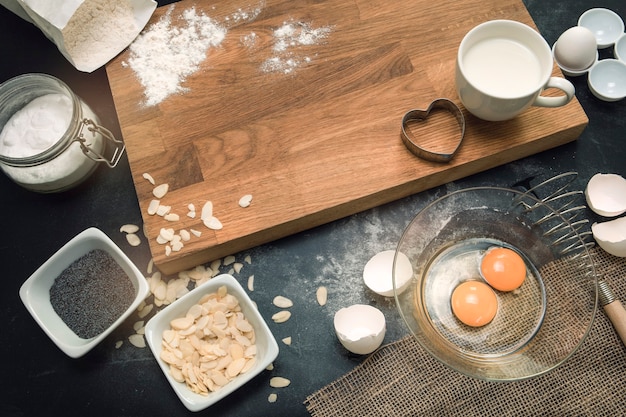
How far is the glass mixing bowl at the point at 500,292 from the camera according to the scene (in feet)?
5.14

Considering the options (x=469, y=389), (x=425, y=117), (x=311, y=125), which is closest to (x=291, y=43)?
(x=311, y=125)

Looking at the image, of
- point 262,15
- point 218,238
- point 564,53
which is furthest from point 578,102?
point 218,238

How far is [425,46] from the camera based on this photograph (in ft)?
5.75

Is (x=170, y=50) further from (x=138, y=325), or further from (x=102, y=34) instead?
(x=138, y=325)

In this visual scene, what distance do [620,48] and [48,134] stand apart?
1.59m

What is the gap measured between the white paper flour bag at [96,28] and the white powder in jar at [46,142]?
128mm

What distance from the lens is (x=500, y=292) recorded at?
64.9 inches

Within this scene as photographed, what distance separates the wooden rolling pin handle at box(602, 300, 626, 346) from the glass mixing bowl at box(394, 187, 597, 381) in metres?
0.08

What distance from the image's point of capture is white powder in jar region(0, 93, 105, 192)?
1.68m

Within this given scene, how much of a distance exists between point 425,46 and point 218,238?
2.46ft

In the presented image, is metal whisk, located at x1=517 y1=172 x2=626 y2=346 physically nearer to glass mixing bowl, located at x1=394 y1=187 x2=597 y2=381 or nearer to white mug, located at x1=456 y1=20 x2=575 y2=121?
glass mixing bowl, located at x1=394 y1=187 x2=597 y2=381

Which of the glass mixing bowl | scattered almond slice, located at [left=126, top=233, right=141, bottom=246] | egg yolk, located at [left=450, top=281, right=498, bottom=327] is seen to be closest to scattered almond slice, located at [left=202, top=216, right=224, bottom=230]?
scattered almond slice, located at [left=126, top=233, right=141, bottom=246]

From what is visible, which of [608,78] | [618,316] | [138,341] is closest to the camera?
[618,316]

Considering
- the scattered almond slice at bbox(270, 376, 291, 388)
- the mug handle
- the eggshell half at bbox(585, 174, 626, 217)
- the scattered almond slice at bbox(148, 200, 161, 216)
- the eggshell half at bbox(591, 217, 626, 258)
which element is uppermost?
the mug handle
